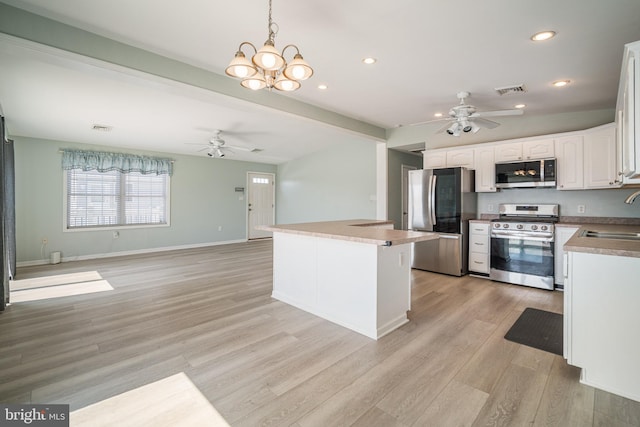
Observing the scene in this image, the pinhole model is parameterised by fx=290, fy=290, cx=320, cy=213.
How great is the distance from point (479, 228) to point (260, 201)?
20.8 ft

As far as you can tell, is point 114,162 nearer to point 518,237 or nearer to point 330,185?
point 330,185

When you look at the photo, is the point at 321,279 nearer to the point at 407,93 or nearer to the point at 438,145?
the point at 407,93

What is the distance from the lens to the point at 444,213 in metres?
4.71

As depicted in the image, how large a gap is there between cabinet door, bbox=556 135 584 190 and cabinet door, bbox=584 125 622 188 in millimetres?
59

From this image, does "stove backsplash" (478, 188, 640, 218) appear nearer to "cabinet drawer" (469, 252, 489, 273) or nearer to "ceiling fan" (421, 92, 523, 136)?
"cabinet drawer" (469, 252, 489, 273)

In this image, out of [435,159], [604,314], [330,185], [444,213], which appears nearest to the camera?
[604,314]

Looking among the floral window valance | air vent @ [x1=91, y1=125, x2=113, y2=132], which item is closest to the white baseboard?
the floral window valance

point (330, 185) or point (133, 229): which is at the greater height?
point (330, 185)

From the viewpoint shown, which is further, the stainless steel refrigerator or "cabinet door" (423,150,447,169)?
"cabinet door" (423,150,447,169)

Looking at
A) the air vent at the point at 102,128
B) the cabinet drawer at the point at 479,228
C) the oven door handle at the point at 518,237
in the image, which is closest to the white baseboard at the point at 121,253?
the air vent at the point at 102,128

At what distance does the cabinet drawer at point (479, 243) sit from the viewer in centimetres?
447

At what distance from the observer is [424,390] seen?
1847 mm

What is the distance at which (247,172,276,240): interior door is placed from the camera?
348 inches

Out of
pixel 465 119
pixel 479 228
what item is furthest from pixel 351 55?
pixel 479 228
